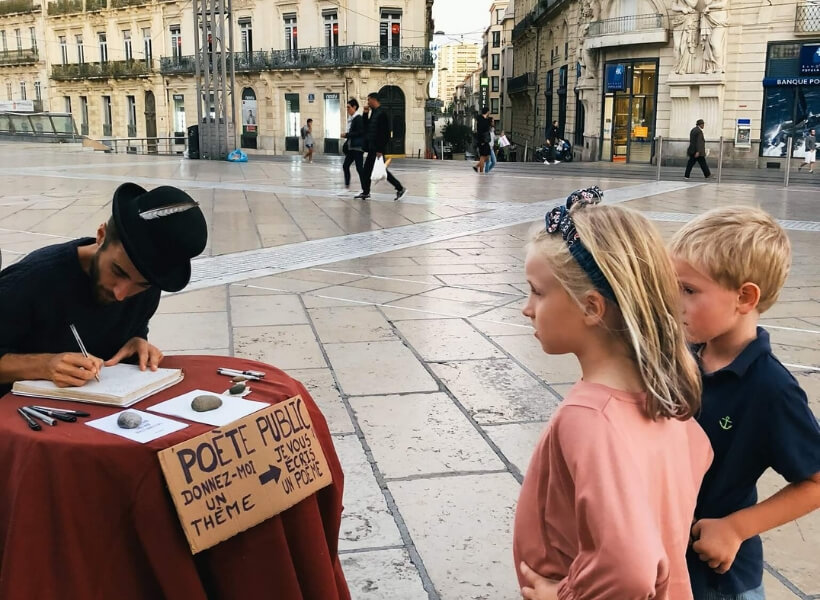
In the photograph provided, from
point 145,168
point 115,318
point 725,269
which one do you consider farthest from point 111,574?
point 145,168

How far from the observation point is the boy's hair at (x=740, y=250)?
1.63m

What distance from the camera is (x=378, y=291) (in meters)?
6.49

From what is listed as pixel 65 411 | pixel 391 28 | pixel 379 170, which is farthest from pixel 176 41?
pixel 65 411

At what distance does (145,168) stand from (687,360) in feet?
65.0

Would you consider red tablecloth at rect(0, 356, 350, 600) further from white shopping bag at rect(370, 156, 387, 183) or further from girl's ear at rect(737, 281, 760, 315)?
white shopping bag at rect(370, 156, 387, 183)

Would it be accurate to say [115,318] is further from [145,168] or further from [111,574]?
[145,168]

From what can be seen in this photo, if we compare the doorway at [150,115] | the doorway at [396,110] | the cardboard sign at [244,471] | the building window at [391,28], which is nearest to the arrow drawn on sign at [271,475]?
the cardboard sign at [244,471]

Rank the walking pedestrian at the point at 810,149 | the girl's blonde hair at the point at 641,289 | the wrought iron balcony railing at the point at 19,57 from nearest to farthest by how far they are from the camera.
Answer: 1. the girl's blonde hair at the point at 641,289
2. the walking pedestrian at the point at 810,149
3. the wrought iron balcony railing at the point at 19,57

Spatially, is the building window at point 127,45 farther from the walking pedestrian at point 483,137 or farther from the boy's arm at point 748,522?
the boy's arm at point 748,522

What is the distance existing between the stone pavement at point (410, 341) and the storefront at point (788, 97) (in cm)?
1390

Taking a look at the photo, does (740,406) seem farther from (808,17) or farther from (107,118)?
(107,118)

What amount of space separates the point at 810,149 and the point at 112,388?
23.9m

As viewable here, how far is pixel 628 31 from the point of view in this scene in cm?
2692

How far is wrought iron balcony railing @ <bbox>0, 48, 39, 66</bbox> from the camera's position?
5025 centimetres
